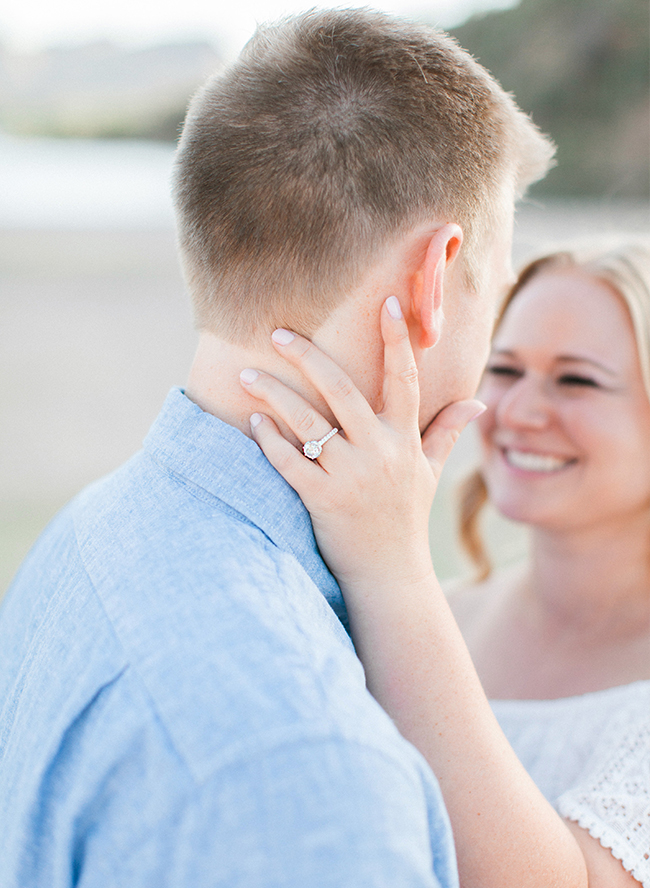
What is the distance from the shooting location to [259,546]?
92 cm

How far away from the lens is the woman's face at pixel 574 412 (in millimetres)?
2211

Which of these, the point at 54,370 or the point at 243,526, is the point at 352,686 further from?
the point at 54,370

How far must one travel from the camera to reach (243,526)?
94 centimetres

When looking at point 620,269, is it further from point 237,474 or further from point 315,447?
point 237,474

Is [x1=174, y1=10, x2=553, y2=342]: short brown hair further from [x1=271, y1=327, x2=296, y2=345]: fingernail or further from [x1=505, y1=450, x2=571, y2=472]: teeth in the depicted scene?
[x1=505, y1=450, x2=571, y2=472]: teeth

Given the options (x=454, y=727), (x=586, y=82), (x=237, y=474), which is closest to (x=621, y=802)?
(x=454, y=727)

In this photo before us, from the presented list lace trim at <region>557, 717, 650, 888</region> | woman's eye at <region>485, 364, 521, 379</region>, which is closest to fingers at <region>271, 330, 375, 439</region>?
lace trim at <region>557, 717, 650, 888</region>

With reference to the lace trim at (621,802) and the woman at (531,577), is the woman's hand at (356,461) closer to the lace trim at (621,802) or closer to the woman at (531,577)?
the woman at (531,577)

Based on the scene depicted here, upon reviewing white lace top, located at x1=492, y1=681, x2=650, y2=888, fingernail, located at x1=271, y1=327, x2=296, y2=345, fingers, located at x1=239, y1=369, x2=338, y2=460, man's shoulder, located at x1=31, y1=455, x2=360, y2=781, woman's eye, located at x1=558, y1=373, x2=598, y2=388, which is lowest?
white lace top, located at x1=492, y1=681, x2=650, y2=888

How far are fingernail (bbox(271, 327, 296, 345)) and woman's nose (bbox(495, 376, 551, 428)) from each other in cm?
→ 145

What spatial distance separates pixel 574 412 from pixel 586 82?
1759cm

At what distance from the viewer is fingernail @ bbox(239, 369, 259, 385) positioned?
1009 millimetres

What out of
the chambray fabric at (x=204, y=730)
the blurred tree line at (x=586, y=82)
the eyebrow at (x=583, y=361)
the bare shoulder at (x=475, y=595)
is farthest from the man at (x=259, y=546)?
the blurred tree line at (x=586, y=82)

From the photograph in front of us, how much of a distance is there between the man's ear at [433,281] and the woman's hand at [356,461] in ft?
0.13
